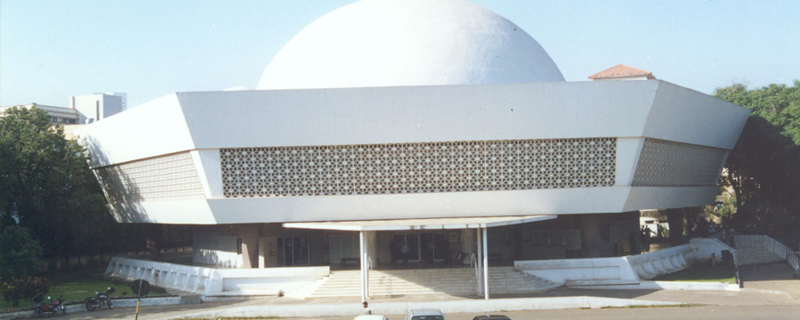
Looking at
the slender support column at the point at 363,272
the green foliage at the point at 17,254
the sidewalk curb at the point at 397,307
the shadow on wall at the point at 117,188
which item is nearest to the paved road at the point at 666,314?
the sidewalk curb at the point at 397,307

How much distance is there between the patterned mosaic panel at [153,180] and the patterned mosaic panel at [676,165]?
17.4 metres

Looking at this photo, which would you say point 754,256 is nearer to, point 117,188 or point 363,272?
point 363,272

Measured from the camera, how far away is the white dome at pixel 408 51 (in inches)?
997

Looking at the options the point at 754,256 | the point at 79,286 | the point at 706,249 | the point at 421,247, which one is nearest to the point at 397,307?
the point at 421,247

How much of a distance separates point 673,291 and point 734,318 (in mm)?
4874

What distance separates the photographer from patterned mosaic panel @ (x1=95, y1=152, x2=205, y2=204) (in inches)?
945

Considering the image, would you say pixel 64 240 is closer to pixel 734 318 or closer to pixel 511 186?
pixel 511 186

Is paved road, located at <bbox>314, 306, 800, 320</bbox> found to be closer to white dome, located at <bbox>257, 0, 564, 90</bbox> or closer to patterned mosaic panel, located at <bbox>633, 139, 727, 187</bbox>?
patterned mosaic panel, located at <bbox>633, 139, 727, 187</bbox>

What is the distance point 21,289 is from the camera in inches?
787

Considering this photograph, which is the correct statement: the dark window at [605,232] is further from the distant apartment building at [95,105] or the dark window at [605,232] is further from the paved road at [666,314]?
the distant apartment building at [95,105]

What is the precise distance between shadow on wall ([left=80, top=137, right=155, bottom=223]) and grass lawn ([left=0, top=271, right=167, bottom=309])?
3108 millimetres

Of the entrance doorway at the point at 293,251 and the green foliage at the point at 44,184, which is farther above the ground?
the green foliage at the point at 44,184

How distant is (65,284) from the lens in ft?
90.0

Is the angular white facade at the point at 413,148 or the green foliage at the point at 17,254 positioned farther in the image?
the green foliage at the point at 17,254
